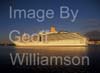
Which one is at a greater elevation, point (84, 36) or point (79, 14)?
point (79, 14)

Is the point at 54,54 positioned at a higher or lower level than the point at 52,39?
lower

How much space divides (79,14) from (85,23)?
0.28ft

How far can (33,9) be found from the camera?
9.29 feet

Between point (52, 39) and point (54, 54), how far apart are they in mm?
124

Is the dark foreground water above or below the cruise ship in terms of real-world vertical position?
below

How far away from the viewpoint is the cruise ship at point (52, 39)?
2822mm

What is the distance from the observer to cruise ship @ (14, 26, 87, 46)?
282 centimetres

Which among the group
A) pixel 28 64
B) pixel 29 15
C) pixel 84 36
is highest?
pixel 29 15

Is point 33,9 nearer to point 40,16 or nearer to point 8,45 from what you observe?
point 40,16

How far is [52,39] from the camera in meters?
2.84

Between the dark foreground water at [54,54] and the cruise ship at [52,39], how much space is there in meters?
0.04

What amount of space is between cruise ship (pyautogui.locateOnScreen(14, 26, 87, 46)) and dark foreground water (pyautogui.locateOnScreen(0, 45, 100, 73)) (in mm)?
40

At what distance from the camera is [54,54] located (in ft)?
9.21

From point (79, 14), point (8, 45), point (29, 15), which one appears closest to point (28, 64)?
point (8, 45)
